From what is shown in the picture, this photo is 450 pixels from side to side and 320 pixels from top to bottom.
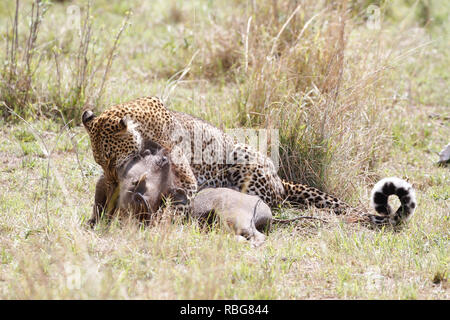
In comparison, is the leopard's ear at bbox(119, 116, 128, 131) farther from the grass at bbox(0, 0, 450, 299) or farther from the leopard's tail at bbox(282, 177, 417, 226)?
the leopard's tail at bbox(282, 177, 417, 226)

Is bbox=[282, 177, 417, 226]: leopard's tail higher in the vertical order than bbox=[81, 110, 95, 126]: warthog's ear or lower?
lower

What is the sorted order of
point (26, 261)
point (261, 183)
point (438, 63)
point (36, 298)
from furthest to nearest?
point (438, 63), point (261, 183), point (26, 261), point (36, 298)

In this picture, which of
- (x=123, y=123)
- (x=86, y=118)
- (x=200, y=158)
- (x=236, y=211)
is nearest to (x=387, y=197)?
(x=236, y=211)

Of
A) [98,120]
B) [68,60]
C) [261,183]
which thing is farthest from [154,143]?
[68,60]

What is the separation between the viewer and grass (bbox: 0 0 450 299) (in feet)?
15.9

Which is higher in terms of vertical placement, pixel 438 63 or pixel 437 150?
pixel 438 63

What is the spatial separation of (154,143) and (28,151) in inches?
84.3

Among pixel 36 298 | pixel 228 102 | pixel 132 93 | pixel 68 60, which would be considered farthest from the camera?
pixel 68 60

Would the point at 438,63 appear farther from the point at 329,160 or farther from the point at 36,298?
the point at 36,298

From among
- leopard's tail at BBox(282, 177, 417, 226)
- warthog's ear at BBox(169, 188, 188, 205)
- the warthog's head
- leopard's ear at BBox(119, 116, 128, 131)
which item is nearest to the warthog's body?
warthog's ear at BBox(169, 188, 188, 205)

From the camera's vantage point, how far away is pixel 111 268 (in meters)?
4.88

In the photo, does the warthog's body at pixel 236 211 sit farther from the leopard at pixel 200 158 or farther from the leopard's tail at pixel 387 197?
the leopard's tail at pixel 387 197

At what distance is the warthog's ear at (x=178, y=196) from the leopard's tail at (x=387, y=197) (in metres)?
1.77

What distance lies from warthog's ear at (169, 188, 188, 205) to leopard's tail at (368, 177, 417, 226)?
5.80ft
